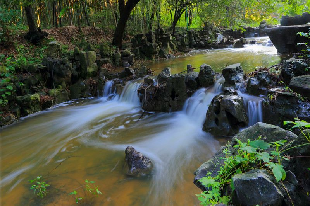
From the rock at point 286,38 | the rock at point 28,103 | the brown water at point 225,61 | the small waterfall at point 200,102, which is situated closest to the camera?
the small waterfall at point 200,102

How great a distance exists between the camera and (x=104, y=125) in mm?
7234

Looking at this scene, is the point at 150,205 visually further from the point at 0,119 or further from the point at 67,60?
the point at 67,60

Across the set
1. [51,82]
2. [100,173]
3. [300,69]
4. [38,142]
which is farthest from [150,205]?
[51,82]

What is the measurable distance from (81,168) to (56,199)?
3.27ft

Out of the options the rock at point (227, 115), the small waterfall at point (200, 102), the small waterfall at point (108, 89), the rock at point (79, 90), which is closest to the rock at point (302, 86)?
the rock at point (227, 115)

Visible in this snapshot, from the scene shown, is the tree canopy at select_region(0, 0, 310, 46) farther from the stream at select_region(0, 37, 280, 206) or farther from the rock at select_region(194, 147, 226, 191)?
the rock at select_region(194, 147, 226, 191)

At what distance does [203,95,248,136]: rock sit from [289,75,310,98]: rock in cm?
119

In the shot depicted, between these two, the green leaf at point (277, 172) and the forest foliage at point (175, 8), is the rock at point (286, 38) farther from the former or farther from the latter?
the green leaf at point (277, 172)

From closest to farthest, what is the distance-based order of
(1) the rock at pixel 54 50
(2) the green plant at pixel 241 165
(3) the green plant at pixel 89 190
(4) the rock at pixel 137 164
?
(2) the green plant at pixel 241 165
(3) the green plant at pixel 89 190
(4) the rock at pixel 137 164
(1) the rock at pixel 54 50

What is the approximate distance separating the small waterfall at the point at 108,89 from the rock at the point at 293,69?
6.56 meters

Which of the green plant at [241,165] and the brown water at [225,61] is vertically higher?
the brown water at [225,61]

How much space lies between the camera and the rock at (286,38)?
11531mm

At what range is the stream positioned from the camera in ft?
12.9

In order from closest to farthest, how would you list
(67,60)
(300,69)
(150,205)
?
(150,205), (300,69), (67,60)
